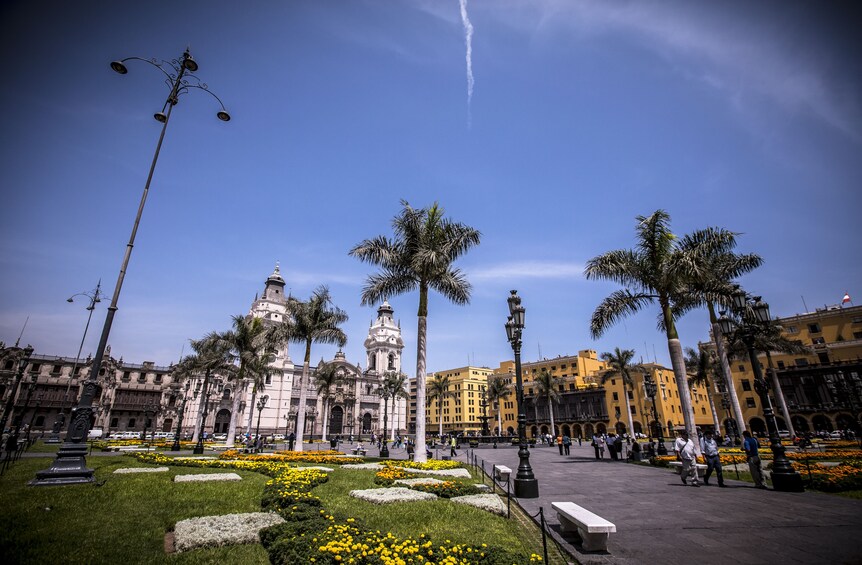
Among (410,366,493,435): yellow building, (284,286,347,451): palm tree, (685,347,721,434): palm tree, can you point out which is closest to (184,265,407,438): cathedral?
(410,366,493,435): yellow building

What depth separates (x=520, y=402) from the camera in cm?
1296

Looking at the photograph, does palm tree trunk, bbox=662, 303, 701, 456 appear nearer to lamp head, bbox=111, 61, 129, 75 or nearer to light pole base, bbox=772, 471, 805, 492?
light pole base, bbox=772, 471, 805, 492

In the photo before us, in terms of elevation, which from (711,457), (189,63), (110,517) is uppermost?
(189,63)

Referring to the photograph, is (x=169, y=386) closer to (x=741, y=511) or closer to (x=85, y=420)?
(x=85, y=420)

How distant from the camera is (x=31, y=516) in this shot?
23.9 ft

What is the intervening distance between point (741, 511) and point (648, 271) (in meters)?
14.2

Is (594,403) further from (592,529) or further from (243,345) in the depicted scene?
(592,529)

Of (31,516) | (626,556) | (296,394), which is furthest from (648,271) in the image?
(296,394)

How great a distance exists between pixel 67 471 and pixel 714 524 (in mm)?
16359

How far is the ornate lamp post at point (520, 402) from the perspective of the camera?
11.4 m

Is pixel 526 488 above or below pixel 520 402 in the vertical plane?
below

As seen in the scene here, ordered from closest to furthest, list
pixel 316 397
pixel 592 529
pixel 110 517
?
pixel 592 529, pixel 110 517, pixel 316 397

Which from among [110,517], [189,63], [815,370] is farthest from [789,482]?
[815,370]

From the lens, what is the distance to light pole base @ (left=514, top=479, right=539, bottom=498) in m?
11.3
